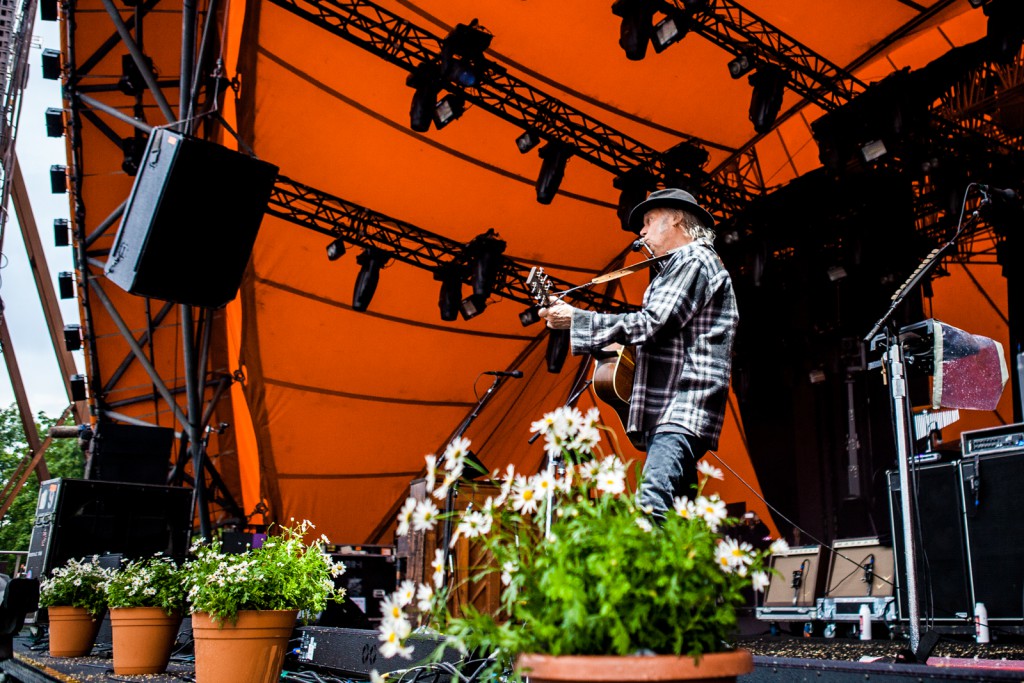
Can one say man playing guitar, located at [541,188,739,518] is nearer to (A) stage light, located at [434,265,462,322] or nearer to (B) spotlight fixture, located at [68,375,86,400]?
(A) stage light, located at [434,265,462,322]

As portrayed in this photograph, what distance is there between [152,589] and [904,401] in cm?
264

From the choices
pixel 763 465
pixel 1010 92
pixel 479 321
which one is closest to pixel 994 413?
pixel 763 465

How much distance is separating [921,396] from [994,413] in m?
0.70

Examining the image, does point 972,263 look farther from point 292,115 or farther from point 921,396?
point 292,115

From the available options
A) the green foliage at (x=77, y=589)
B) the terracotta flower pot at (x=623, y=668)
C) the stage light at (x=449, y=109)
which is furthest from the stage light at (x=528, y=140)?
the terracotta flower pot at (x=623, y=668)

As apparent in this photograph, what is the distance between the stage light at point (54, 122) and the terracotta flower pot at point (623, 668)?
8630 mm

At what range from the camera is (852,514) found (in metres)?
9.23

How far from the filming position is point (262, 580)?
7.66 feet

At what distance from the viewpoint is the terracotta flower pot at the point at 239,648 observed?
227cm

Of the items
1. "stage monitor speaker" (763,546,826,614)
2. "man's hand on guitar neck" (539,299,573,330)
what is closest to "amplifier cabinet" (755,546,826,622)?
"stage monitor speaker" (763,546,826,614)

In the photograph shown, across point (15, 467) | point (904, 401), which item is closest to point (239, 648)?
point (904, 401)

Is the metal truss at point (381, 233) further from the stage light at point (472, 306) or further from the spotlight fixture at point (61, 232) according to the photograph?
the spotlight fixture at point (61, 232)

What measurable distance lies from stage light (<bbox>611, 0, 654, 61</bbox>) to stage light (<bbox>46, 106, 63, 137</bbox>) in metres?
5.54

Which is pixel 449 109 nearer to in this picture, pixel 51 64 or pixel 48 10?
pixel 48 10
